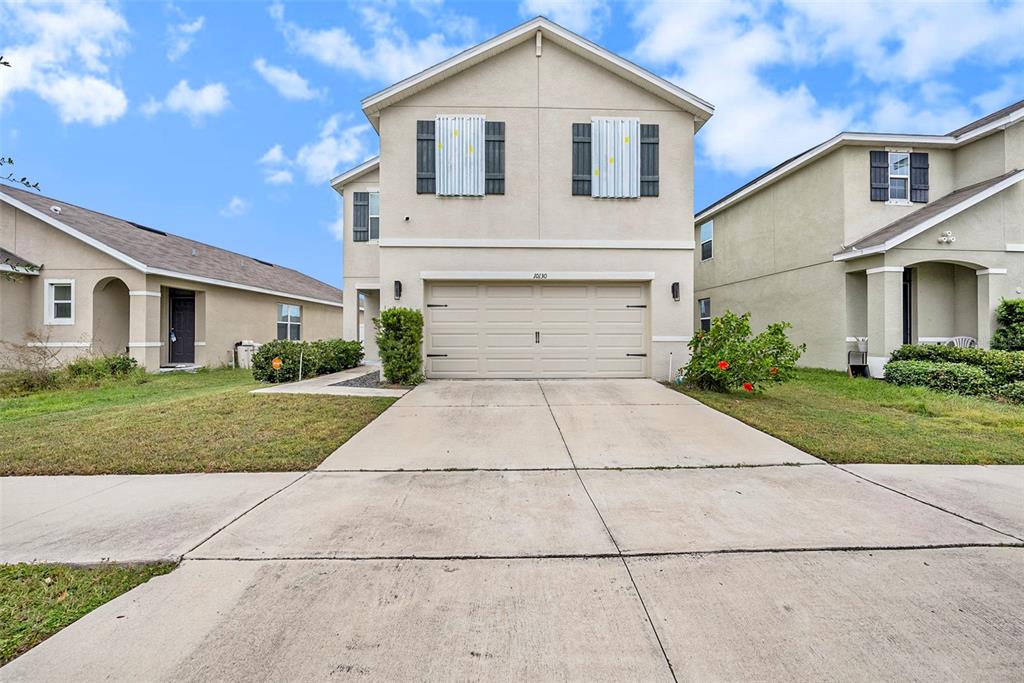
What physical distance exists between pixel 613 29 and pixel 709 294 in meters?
11.5

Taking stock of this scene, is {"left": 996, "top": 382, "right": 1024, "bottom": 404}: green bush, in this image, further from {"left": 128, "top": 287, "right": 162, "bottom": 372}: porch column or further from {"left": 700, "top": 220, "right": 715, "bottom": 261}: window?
{"left": 128, "top": 287, "right": 162, "bottom": 372}: porch column

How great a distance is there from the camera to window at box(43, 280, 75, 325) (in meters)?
12.7

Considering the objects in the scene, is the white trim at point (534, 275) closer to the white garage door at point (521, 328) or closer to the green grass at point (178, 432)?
the white garage door at point (521, 328)

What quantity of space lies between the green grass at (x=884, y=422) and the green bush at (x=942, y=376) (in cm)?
39

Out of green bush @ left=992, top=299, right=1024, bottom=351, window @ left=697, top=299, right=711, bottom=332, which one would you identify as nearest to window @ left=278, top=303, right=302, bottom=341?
window @ left=697, top=299, right=711, bottom=332

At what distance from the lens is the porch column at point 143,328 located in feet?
41.5

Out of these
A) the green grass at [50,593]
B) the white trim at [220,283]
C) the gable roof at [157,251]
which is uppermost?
the gable roof at [157,251]

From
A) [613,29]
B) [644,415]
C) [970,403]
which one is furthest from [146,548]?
[613,29]

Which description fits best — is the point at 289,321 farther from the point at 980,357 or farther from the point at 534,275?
the point at 980,357

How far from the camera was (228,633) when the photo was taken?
221cm

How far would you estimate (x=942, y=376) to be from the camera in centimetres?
943

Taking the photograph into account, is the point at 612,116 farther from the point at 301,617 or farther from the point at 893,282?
the point at 301,617

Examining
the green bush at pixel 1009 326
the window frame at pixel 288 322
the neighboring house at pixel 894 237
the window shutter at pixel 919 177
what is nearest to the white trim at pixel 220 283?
the window frame at pixel 288 322

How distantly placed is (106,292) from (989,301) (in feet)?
79.0
